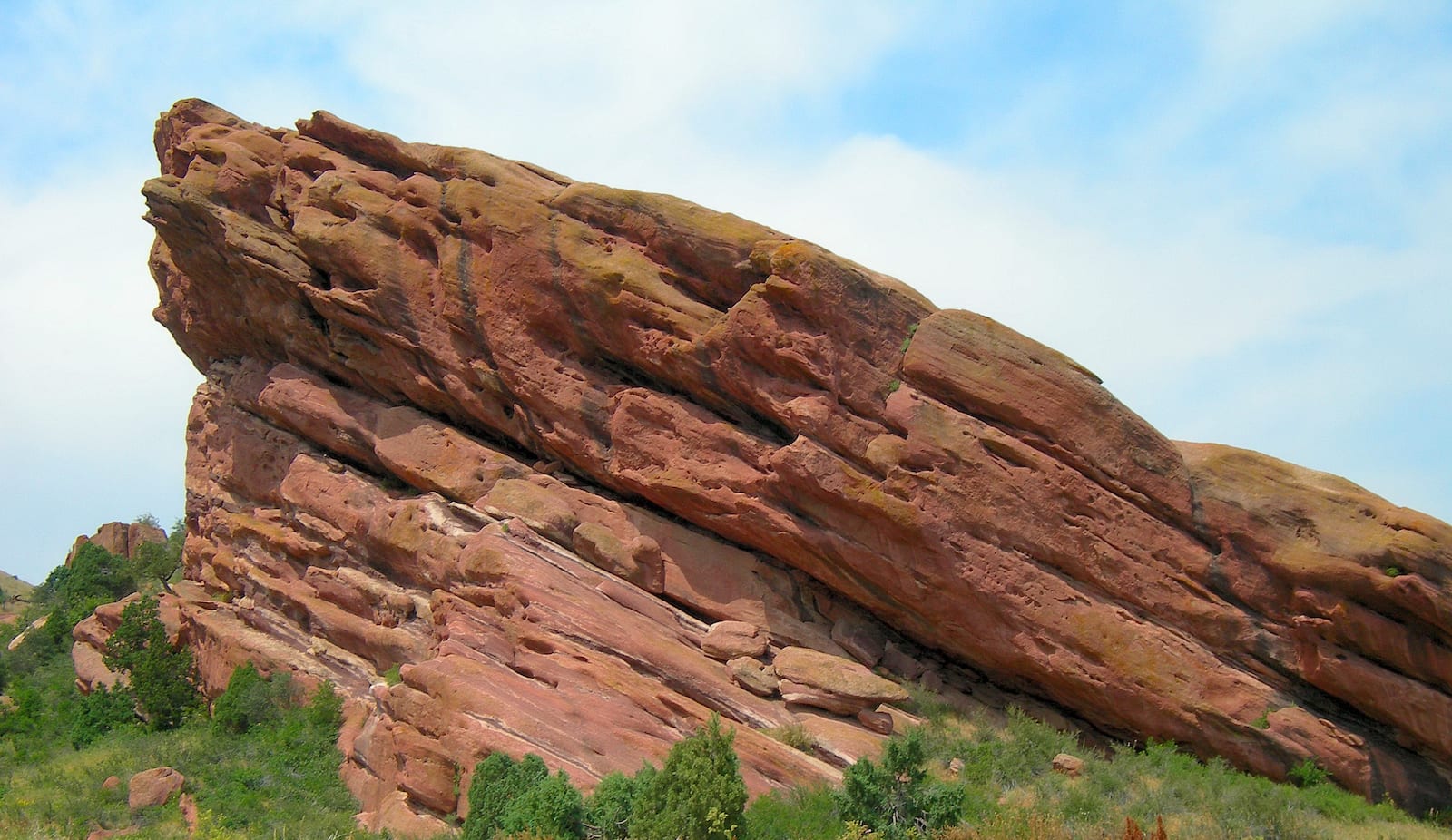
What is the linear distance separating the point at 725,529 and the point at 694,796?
7.07 metres

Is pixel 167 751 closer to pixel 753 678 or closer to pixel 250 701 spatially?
pixel 250 701

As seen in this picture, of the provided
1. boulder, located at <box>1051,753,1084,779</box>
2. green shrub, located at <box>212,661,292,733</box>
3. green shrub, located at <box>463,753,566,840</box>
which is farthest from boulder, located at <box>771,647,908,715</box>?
green shrub, located at <box>212,661,292,733</box>

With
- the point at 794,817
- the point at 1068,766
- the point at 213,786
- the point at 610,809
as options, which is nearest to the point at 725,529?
the point at 794,817

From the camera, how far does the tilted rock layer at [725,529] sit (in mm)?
18312

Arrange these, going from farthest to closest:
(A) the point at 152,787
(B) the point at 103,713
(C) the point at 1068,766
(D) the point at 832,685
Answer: (B) the point at 103,713
(A) the point at 152,787
(D) the point at 832,685
(C) the point at 1068,766

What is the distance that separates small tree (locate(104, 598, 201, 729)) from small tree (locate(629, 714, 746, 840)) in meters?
13.1

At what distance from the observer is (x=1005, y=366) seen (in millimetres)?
19734

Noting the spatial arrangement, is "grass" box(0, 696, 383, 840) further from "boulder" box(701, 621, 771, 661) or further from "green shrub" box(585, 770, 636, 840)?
"boulder" box(701, 621, 771, 661)

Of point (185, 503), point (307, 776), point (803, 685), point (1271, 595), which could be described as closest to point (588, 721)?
point (803, 685)

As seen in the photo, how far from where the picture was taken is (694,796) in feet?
47.4

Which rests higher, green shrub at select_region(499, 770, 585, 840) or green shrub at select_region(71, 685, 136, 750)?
green shrub at select_region(499, 770, 585, 840)

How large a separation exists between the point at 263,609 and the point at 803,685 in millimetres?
12116

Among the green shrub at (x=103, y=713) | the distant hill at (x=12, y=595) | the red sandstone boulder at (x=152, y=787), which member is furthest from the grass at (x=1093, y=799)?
the distant hill at (x=12, y=595)

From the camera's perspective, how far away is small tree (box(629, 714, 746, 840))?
566 inches
